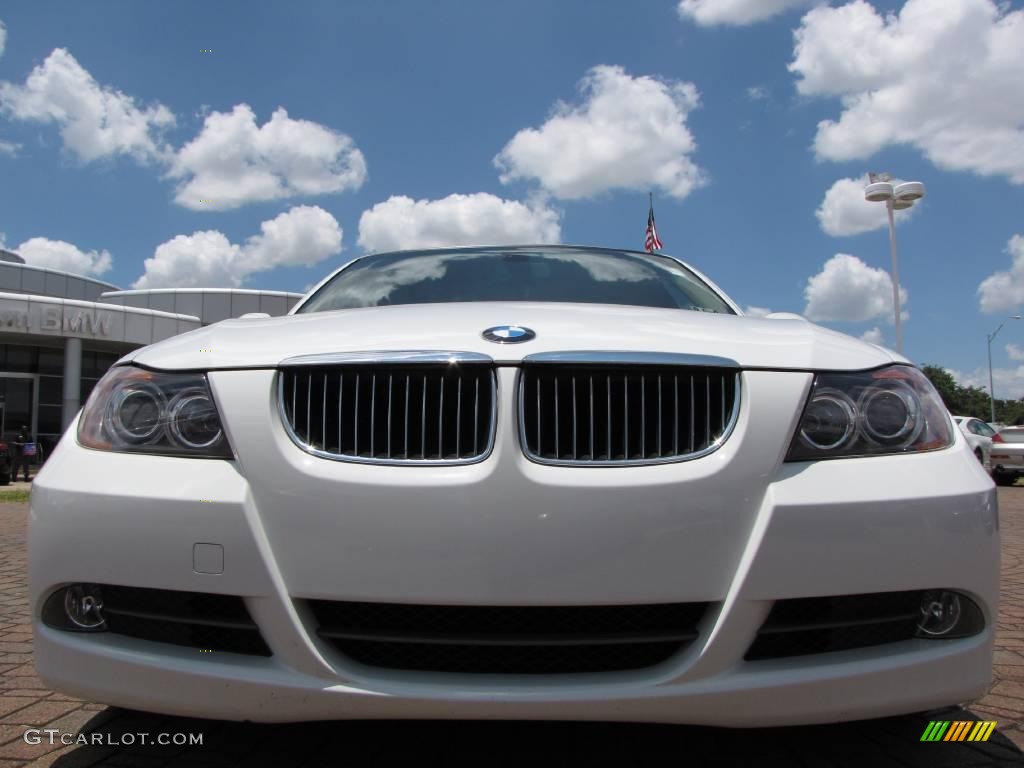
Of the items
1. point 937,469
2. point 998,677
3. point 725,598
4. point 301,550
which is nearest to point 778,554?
point 725,598

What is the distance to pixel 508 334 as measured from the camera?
1667 mm

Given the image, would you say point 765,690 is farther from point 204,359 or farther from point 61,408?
point 61,408

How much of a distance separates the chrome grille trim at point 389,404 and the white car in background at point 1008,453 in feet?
56.1

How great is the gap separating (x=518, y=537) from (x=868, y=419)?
0.85 metres

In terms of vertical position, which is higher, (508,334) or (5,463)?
(508,334)

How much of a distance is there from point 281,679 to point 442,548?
1.40ft

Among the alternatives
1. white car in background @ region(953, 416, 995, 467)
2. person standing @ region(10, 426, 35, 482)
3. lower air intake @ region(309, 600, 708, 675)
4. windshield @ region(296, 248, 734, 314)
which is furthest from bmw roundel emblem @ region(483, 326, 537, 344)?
person standing @ region(10, 426, 35, 482)

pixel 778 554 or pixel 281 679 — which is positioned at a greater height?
pixel 778 554

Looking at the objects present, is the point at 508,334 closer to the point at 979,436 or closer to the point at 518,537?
the point at 518,537

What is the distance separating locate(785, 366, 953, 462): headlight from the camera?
1612mm

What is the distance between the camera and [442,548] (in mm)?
1450

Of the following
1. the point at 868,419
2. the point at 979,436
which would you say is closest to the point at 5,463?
the point at 868,419

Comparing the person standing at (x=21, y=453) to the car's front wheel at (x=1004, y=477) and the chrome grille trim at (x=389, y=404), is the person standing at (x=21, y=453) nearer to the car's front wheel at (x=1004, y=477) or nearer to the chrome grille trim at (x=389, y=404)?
the chrome grille trim at (x=389, y=404)

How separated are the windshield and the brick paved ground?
57.2 inches
